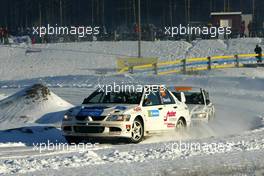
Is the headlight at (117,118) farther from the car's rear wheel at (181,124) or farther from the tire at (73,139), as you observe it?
the car's rear wheel at (181,124)

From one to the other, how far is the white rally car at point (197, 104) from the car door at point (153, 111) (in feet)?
8.95

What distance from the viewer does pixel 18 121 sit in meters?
18.7

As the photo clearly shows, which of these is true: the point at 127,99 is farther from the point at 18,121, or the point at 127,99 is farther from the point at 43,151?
the point at 18,121

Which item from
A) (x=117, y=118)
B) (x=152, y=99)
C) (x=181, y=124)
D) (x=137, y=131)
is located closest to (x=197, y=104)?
(x=181, y=124)

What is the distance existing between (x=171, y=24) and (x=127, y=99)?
185ft

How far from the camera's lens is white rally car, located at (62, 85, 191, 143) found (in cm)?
1327

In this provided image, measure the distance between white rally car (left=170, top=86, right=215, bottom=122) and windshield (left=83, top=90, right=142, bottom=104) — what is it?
329 centimetres

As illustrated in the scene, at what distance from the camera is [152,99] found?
14617 millimetres

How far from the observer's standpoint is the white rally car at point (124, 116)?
522 inches

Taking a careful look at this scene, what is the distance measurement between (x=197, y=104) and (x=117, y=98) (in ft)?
15.1

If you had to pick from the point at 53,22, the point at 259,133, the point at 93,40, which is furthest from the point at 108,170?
the point at 53,22

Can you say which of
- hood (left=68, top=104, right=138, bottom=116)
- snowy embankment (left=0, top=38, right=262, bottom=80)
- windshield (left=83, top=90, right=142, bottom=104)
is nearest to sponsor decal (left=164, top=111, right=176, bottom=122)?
windshield (left=83, top=90, right=142, bottom=104)

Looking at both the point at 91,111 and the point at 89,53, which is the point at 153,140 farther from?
the point at 89,53

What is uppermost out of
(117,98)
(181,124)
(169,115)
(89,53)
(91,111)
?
(117,98)
